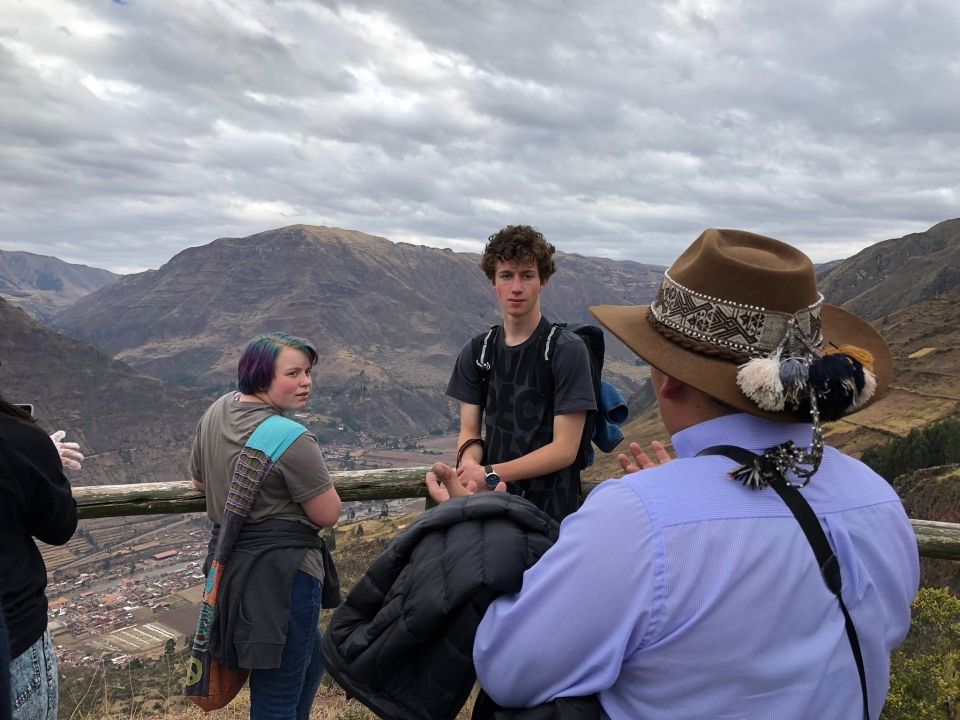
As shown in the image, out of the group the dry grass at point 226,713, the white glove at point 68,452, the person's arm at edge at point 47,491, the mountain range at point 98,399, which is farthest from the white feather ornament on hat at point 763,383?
the mountain range at point 98,399

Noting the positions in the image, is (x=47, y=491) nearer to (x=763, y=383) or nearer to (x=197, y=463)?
(x=197, y=463)

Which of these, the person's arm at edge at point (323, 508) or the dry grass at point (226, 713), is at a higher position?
the person's arm at edge at point (323, 508)

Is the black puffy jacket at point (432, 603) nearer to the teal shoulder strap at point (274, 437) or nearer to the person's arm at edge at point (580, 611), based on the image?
the person's arm at edge at point (580, 611)

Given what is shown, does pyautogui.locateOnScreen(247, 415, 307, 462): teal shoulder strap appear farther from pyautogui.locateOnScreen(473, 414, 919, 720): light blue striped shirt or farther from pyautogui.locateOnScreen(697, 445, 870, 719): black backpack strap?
pyautogui.locateOnScreen(697, 445, 870, 719): black backpack strap

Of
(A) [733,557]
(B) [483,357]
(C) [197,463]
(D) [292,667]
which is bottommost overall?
(D) [292,667]

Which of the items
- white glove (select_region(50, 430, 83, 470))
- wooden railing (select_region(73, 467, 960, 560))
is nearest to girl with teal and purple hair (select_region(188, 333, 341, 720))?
white glove (select_region(50, 430, 83, 470))

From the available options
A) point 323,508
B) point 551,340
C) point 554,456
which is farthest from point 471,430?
point 323,508

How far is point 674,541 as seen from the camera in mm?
1288

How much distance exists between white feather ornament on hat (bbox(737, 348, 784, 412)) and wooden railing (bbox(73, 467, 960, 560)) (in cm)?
243

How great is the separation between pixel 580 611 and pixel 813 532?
0.51m

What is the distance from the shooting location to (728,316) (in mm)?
1544

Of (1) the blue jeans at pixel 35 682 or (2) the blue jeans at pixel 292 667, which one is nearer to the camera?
(1) the blue jeans at pixel 35 682

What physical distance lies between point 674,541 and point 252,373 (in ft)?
7.54

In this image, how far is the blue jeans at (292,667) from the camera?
9.90ft
